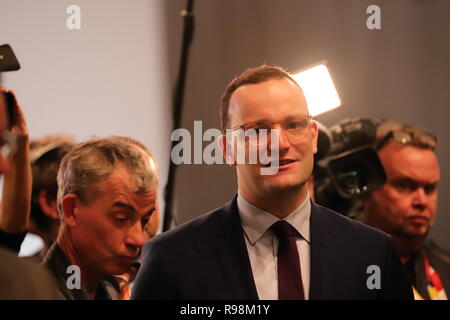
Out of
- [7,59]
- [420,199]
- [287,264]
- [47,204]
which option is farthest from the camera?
[420,199]

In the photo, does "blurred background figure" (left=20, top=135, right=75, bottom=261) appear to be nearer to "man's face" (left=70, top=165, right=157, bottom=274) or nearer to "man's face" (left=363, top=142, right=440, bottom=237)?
"man's face" (left=70, top=165, right=157, bottom=274)

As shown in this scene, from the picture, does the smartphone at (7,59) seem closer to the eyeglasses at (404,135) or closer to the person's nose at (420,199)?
the eyeglasses at (404,135)

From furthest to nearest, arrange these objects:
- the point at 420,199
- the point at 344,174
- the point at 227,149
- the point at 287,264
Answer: the point at 420,199 < the point at 344,174 < the point at 227,149 < the point at 287,264

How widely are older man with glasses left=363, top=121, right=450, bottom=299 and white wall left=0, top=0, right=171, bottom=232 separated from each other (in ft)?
2.26

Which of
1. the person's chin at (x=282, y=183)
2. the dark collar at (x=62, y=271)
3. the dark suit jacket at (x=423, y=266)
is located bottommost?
the dark suit jacket at (x=423, y=266)

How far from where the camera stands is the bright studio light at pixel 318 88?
1868 mm

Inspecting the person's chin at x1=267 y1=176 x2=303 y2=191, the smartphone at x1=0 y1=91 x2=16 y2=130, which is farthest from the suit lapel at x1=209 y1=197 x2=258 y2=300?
the smartphone at x1=0 y1=91 x2=16 y2=130

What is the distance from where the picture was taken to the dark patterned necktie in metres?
1.48

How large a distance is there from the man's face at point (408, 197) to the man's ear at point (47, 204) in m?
0.92

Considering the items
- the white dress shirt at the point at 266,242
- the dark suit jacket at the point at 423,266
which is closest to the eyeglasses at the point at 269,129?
the white dress shirt at the point at 266,242

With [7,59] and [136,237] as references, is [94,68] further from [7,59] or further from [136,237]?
[136,237]

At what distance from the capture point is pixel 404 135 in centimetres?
206

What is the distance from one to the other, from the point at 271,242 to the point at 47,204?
0.66 metres

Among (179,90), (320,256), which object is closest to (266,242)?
(320,256)
